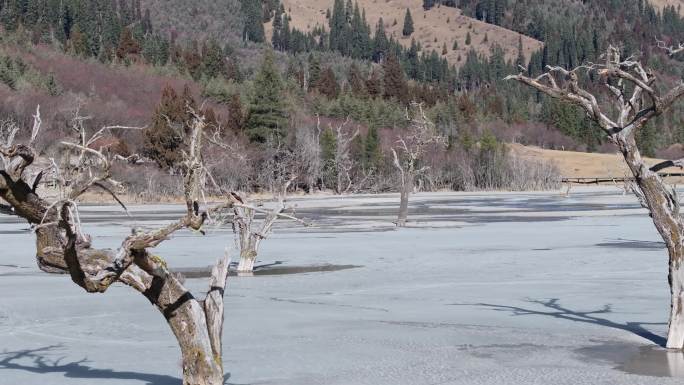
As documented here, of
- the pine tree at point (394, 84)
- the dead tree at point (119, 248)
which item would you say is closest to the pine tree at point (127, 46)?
the pine tree at point (394, 84)

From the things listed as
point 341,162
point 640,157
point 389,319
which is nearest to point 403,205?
point 389,319

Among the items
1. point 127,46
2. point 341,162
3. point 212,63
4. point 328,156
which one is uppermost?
point 127,46

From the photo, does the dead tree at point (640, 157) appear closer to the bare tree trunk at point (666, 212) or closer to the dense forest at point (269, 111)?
the bare tree trunk at point (666, 212)

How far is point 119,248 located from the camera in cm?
918

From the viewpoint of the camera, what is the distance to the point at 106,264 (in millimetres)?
9195

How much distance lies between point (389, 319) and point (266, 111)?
2497 inches

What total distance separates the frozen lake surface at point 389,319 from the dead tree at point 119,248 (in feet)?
5.83

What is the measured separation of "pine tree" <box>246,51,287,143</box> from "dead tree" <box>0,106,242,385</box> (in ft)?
220

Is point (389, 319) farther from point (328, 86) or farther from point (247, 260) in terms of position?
point (328, 86)

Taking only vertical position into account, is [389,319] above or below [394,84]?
below

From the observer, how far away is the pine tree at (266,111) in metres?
77.1

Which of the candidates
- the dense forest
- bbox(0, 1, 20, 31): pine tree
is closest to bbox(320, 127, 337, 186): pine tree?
the dense forest

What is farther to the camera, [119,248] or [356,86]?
[356,86]

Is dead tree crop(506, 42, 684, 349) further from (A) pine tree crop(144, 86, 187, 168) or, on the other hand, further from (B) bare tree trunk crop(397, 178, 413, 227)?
(A) pine tree crop(144, 86, 187, 168)
